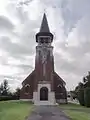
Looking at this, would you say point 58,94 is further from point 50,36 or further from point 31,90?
point 50,36

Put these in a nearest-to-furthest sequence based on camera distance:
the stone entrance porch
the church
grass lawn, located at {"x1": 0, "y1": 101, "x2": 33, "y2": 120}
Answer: grass lawn, located at {"x1": 0, "y1": 101, "x2": 33, "y2": 120} < the stone entrance porch < the church

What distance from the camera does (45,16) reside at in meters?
51.9

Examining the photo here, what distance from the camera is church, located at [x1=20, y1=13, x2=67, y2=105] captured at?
43594 millimetres

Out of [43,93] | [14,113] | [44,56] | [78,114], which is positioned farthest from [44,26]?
[78,114]

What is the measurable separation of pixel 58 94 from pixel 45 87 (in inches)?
142

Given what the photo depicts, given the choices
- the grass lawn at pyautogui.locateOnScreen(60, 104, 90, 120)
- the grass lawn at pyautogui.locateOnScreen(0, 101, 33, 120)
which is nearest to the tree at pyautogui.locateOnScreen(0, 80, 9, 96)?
the grass lawn at pyautogui.locateOnScreen(0, 101, 33, 120)

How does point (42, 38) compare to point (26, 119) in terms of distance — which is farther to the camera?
point (42, 38)

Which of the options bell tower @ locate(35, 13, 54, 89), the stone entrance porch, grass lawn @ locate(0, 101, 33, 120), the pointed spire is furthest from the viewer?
the pointed spire

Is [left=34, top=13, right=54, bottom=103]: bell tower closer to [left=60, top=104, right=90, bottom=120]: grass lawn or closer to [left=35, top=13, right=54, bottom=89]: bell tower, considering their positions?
[left=35, top=13, right=54, bottom=89]: bell tower

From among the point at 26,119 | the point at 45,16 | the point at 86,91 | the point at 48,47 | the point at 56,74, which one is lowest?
the point at 26,119

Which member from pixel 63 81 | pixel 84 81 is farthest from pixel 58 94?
pixel 84 81

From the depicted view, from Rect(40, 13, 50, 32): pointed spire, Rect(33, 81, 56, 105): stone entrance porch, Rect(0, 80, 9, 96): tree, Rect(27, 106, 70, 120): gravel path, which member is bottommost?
Rect(27, 106, 70, 120): gravel path

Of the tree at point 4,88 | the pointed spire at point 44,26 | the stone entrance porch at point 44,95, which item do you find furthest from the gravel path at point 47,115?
the tree at point 4,88

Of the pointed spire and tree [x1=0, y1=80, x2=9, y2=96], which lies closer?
the pointed spire
